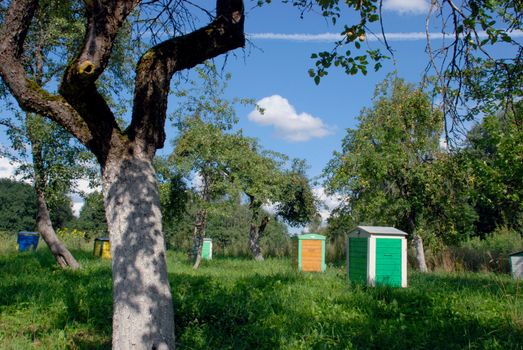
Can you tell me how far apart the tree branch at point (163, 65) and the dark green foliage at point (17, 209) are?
162 ft

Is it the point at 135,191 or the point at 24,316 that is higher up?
the point at 135,191

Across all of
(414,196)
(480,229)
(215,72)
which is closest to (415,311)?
(215,72)

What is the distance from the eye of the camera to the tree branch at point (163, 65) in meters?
3.67

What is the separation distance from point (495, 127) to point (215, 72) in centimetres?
851

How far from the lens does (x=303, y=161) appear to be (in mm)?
26141

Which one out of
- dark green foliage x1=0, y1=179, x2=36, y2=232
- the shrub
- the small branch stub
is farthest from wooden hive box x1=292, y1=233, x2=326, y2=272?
dark green foliage x1=0, y1=179, x2=36, y2=232

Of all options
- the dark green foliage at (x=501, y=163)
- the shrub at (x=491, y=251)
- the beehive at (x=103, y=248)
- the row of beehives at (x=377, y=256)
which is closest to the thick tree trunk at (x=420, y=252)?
the shrub at (x=491, y=251)

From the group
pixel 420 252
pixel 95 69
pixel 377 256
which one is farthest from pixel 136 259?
pixel 420 252

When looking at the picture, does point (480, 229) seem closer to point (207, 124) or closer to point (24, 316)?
point (207, 124)

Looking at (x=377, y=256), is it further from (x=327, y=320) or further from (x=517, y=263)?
(x=517, y=263)

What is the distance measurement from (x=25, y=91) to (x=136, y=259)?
6.03 ft

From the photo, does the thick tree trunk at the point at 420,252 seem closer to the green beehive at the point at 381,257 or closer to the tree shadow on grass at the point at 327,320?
the green beehive at the point at 381,257

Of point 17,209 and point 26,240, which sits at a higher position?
point 17,209

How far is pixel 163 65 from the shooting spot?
379 centimetres
